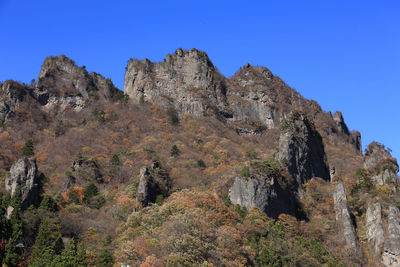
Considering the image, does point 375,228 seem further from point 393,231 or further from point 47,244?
point 47,244

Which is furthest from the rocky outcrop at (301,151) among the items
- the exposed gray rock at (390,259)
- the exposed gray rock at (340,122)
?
the exposed gray rock at (340,122)

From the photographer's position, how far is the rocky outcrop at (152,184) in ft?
214

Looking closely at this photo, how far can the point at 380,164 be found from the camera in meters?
80.7

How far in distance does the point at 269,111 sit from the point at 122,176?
51.7m

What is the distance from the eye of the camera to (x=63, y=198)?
208 ft

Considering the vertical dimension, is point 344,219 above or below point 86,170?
below

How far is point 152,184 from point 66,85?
53764 millimetres

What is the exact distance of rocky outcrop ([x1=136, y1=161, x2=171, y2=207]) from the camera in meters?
65.2

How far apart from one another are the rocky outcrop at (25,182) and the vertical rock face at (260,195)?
25.7 metres

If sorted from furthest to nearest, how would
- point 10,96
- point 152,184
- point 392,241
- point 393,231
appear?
point 10,96 → point 152,184 → point 393,231 → point 392,241

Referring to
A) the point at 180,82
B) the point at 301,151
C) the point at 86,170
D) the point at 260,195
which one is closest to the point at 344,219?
the point at 260,195

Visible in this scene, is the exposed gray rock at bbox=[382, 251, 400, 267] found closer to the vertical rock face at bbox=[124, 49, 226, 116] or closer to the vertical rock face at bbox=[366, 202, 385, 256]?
the vertical rock face at bbox=[366, 202, 385, 256]

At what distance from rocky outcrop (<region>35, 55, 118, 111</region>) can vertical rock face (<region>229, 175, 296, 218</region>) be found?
181 feet

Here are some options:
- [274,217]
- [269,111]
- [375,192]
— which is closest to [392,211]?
[375,192]
